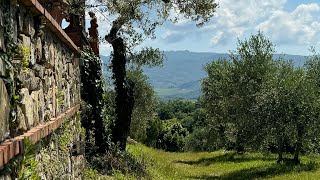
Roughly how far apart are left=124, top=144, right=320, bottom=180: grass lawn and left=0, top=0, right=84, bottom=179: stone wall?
32.6 ft

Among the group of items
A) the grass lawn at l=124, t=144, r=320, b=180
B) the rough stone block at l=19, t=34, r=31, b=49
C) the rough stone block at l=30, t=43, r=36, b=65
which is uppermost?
the rough stone block at l=19, t=34, r=31, b=49

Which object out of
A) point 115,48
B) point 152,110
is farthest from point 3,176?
point 152,110

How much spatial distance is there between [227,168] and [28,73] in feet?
83.4

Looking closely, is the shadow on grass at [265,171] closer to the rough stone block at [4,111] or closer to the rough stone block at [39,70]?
the rough stone block at [39,70]

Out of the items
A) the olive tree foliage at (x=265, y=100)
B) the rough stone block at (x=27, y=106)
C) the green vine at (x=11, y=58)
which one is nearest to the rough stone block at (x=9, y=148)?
the green vine at (x=11, y=58)

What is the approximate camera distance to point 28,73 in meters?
4.18

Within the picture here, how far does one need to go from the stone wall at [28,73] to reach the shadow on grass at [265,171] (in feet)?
58.0

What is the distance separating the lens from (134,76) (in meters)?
41.4

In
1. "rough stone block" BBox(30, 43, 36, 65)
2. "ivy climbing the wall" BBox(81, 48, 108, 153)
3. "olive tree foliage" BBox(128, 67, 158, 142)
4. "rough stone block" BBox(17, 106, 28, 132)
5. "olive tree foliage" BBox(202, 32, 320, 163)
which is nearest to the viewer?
"rough stone block" BBox(17, 106, 28, 132)

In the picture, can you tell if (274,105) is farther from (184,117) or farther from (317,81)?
(184,117)

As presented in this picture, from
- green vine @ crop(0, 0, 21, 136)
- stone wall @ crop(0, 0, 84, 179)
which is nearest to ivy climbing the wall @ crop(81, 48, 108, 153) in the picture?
stone wall @ crop(0, 0, 84, 179)

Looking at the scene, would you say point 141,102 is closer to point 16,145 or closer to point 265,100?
point 265,100

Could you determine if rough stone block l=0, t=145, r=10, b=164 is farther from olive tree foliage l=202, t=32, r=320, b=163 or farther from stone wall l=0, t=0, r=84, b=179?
olive tree foliage l=202, t=32, r=320, b=163

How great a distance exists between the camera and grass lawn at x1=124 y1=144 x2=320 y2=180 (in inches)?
766
